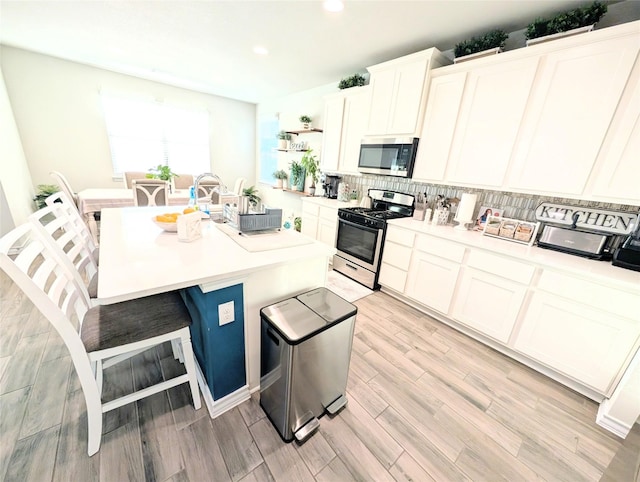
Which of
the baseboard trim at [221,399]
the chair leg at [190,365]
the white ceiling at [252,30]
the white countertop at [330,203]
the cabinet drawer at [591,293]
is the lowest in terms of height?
the baseboard trim at [221,399]

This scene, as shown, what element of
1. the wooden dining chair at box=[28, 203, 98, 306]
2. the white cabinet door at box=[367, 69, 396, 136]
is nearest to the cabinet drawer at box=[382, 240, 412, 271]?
the white cabinet door at box=[367, 69, 396, 136]

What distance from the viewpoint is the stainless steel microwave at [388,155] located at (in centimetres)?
265

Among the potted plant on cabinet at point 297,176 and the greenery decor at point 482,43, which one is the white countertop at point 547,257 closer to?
the greenery decor at point 482,43

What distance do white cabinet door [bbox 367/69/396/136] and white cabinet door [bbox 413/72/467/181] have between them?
43 cm

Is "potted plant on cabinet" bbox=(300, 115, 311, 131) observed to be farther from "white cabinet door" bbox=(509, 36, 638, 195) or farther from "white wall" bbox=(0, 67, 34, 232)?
"white wall" bbox=(0, 67, 34, 232)

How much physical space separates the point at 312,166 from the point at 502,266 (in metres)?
3.13

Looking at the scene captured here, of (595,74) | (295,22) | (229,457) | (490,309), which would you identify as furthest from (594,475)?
(295,22)

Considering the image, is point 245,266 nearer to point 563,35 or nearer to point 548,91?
point 548,91

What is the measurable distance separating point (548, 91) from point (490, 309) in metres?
1.75

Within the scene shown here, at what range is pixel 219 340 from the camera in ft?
4.22

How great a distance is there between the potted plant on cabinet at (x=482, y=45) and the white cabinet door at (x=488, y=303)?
189 centimetres

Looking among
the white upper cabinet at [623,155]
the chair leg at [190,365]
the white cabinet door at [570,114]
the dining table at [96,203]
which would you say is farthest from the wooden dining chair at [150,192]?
the white upper cabinet at [623,155]

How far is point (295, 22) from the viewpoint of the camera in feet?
7.40

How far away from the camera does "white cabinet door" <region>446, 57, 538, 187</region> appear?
1.95 metres
